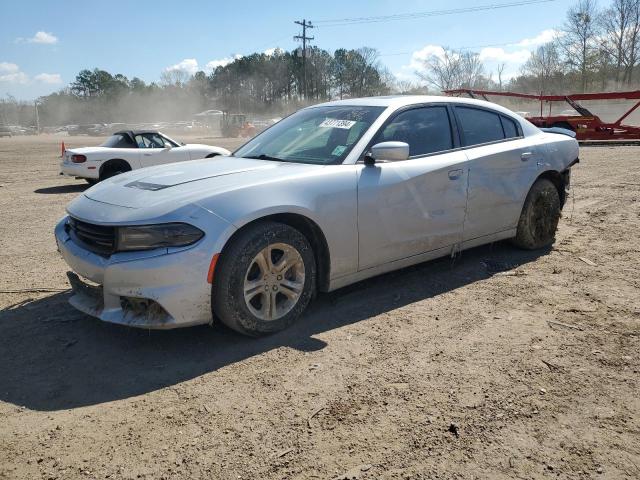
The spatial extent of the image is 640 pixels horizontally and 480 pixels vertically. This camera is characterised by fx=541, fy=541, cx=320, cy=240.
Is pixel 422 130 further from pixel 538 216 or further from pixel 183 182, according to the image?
pixel 183 182

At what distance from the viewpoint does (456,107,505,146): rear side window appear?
4.81 metres

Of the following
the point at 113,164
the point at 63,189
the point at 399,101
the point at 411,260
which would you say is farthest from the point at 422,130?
the point at 63,189

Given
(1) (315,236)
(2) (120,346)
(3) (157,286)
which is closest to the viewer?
(3) (157,286)

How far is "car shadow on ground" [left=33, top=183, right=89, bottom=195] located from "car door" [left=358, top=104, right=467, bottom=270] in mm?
8902

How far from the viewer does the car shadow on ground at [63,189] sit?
1110 cm

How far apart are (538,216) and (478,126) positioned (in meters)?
1.18

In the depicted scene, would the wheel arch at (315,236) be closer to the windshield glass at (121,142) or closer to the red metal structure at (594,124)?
the windshield glass at (121,142)

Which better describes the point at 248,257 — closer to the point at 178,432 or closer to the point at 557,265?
the point at 178,432

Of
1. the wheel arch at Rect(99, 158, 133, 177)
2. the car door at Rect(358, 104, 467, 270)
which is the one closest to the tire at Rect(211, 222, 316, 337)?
the car door at Rect(358, 104, 467, 270)

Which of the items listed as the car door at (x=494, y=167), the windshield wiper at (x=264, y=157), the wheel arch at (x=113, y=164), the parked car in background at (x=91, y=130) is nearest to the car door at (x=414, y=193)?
the car door at (x=494, y=167)

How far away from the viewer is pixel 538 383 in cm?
292

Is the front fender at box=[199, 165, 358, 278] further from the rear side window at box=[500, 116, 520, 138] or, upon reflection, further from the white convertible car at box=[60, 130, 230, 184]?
the white convertible car at box=[60, 130, 230, 184]

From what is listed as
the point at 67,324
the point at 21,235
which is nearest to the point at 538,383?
the point at 67,324

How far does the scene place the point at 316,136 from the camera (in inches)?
171
